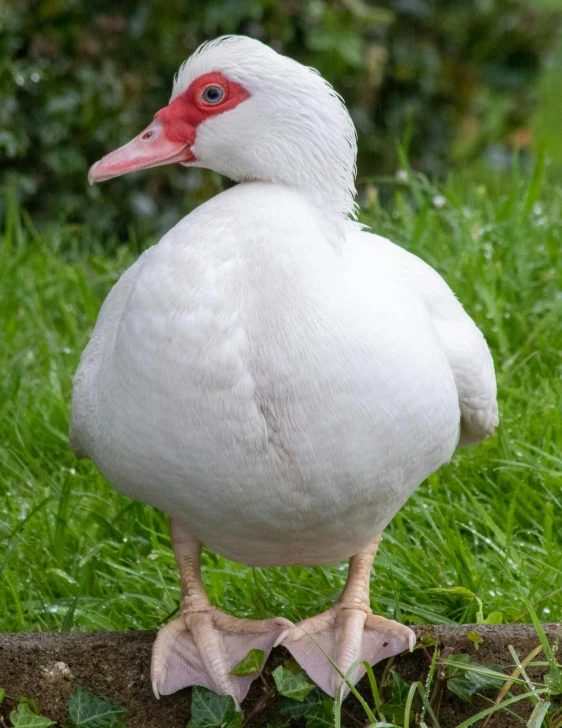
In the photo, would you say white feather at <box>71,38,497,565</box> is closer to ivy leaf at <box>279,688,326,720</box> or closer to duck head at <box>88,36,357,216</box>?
duck head at <box>88,36,357,216</box>

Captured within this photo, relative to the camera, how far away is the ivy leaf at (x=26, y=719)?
227 cm

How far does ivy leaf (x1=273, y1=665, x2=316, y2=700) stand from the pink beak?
1130 mm

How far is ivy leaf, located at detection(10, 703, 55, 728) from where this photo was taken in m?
2.27

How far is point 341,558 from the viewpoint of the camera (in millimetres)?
2586

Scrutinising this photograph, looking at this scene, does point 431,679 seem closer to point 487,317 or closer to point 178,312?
point 178,312

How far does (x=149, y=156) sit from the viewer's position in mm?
2479

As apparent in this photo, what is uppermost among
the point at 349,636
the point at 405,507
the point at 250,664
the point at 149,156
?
the point at 149,156

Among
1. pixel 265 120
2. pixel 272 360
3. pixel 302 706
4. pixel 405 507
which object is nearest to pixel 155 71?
pixel 405 507

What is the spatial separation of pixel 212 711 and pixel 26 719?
386 millimetres

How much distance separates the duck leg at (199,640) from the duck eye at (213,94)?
0.97 m

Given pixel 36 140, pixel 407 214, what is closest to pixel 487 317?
pixel 407 214

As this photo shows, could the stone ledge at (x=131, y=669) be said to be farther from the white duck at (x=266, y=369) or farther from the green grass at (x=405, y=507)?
the green grass at (x=405, y=507)

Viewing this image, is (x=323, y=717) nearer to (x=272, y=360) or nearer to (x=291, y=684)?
(x=291, y=684)

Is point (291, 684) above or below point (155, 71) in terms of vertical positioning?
below
